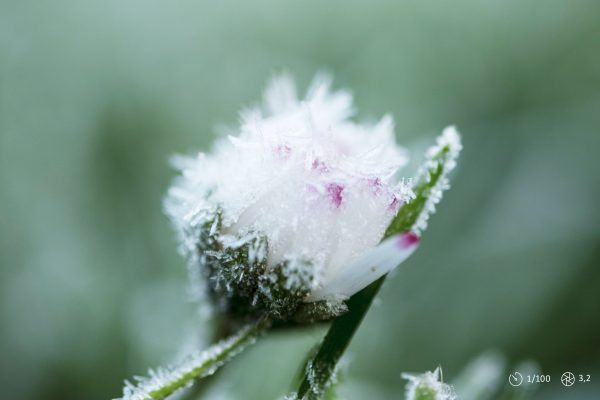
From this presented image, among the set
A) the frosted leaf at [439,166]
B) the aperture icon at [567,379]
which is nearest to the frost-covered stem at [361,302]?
the frosted leaf at [439,166]

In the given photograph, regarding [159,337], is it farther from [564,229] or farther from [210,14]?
[210,14]

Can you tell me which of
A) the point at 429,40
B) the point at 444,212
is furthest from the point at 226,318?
the point at 429,40

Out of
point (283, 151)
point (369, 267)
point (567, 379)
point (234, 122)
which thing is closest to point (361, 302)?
point (369, 267)

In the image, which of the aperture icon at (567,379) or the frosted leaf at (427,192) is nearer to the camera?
the frosted leaf at (427,192)

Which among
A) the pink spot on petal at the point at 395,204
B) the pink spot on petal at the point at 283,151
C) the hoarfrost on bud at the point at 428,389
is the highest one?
the pink spot on petal at the point at 283,151

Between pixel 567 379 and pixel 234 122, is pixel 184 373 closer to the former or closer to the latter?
pixel 567 379

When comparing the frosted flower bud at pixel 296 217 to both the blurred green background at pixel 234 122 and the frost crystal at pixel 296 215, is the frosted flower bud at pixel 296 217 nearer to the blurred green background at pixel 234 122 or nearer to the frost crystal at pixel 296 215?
the frost crystal at pixel 296 215

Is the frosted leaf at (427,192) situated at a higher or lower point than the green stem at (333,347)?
higher
